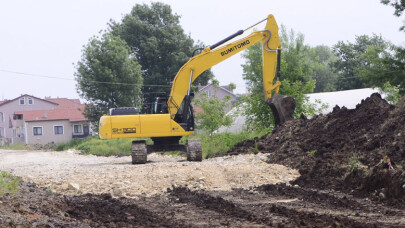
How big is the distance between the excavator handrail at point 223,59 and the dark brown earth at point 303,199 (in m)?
3.90

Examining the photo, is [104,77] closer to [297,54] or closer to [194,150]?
[297,54]

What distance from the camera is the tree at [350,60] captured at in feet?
198

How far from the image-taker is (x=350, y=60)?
60.7m

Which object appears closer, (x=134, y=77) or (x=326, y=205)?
(x=326, y=205)

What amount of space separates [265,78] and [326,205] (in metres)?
10.9

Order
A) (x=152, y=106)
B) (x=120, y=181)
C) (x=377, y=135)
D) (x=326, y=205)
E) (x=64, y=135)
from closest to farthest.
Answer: (x=326, y=205) → (x=120, y=181) → (x=377, y=135) → (x=152, y=106) → (x=64, y=135)

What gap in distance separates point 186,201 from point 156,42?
1852 inches

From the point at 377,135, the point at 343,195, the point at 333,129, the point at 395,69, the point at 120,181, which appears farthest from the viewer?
the point at 395,69

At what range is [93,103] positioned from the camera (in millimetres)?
46344

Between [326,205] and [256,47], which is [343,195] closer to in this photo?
[326,205]

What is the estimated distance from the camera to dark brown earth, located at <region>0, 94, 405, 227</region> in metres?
8.56

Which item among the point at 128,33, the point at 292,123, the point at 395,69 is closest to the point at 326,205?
the point at 292,123

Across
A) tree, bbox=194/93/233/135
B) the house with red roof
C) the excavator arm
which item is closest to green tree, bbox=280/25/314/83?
tree, bbox=194/93/233/135

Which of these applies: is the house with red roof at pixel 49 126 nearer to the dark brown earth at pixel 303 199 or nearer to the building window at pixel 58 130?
the building window at pixel 58 130
